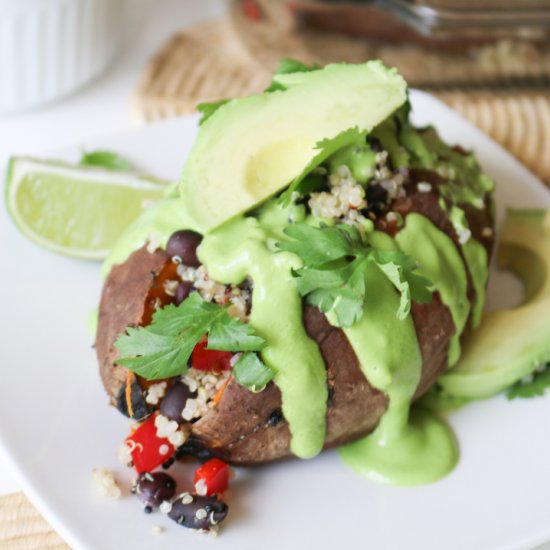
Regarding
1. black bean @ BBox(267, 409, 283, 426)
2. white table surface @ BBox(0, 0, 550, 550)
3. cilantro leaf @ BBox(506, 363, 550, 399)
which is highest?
black bean @ BBox(267, 409, 283, 426)

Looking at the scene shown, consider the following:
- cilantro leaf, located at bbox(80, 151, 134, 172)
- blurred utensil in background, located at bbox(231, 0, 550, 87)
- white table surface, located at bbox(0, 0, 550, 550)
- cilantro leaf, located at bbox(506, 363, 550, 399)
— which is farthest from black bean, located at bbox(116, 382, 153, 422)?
blurred utensil in background, located at bbox(231, 0, 550, 87)

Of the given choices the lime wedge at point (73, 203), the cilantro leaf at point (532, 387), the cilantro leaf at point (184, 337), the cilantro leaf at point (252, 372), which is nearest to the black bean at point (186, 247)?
the cilantro leaf at point (184, 337)

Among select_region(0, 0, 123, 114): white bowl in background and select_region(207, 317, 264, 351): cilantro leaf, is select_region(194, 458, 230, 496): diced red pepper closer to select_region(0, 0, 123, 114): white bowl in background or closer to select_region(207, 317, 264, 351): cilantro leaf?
select_region(207, 317, 264, 351): cilantro leaf

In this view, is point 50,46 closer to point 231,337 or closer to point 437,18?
point 437,18

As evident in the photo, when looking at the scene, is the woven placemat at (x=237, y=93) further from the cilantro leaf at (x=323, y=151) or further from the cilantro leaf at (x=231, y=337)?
the cilantro leaf at (x=231, y=337)

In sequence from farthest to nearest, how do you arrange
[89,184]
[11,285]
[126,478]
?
[89,184] < [11,285] < [126,478]

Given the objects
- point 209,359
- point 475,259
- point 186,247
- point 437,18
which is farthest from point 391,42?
point 209,359

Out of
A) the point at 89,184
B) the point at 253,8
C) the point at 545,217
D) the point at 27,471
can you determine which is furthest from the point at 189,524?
the point at 253,8

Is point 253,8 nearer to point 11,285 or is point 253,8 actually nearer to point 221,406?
point 11,285
